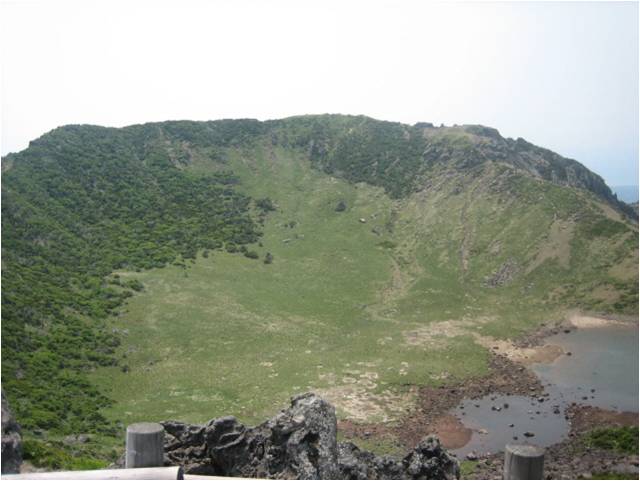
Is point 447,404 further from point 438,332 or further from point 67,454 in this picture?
point 67,454

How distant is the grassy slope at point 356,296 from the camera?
90.6 ft

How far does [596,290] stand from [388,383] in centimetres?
2571

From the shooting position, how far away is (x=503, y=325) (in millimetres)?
39188

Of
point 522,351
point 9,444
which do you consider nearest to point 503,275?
point 522,351

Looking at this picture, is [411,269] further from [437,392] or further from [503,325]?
[437,392]

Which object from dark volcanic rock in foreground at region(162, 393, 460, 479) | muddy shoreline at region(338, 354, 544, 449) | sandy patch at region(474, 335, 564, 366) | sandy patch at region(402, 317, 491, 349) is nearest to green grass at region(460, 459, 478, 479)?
muddy shoreline at region(338, 354, 544, 449)

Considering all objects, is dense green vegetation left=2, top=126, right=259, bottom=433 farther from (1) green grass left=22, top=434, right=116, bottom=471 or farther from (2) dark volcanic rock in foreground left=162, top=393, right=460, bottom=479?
(2) dark volcanic rock in foreground left=162, top=393, right=460, bottom=479

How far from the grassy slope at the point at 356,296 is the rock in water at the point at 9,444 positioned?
17690mm

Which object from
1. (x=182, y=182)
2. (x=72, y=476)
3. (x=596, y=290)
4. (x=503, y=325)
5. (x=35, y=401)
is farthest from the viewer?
(x=182, y=182)

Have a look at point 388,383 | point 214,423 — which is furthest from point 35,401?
point 214,423

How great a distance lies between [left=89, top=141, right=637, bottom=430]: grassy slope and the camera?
27.6m

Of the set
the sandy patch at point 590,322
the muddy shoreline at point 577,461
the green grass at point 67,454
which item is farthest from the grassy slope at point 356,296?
the muddy shoreline at point 577,461

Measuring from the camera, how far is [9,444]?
238 inches

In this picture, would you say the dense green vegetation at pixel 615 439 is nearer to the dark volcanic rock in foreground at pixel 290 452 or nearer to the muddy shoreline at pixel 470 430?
the muddy shoreline at pixel 470 430
